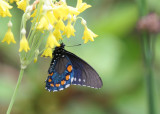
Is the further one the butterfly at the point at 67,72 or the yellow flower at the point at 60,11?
the butterfly at the point at 67,72

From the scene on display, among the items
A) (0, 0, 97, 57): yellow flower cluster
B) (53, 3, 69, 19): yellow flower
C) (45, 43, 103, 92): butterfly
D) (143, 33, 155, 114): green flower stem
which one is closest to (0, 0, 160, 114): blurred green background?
(45, 43, 103, 92): butterfly

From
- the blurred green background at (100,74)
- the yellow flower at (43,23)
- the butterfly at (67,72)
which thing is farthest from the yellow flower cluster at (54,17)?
the blurred green background at (100,74)

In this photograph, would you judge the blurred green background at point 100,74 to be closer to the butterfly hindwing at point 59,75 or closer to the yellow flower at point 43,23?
the butterfly hindwing at point 59,75

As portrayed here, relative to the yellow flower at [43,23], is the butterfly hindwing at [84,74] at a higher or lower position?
lower

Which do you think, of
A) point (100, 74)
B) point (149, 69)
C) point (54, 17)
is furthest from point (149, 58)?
point (100, 74)

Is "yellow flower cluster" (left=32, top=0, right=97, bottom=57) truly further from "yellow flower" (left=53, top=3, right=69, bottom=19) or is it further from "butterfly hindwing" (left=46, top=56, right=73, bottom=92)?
"butterfly hindwing" (left=46, top=56, right=73, bottom=92)

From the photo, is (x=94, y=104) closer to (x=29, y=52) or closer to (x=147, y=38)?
(x=147, y=38)
